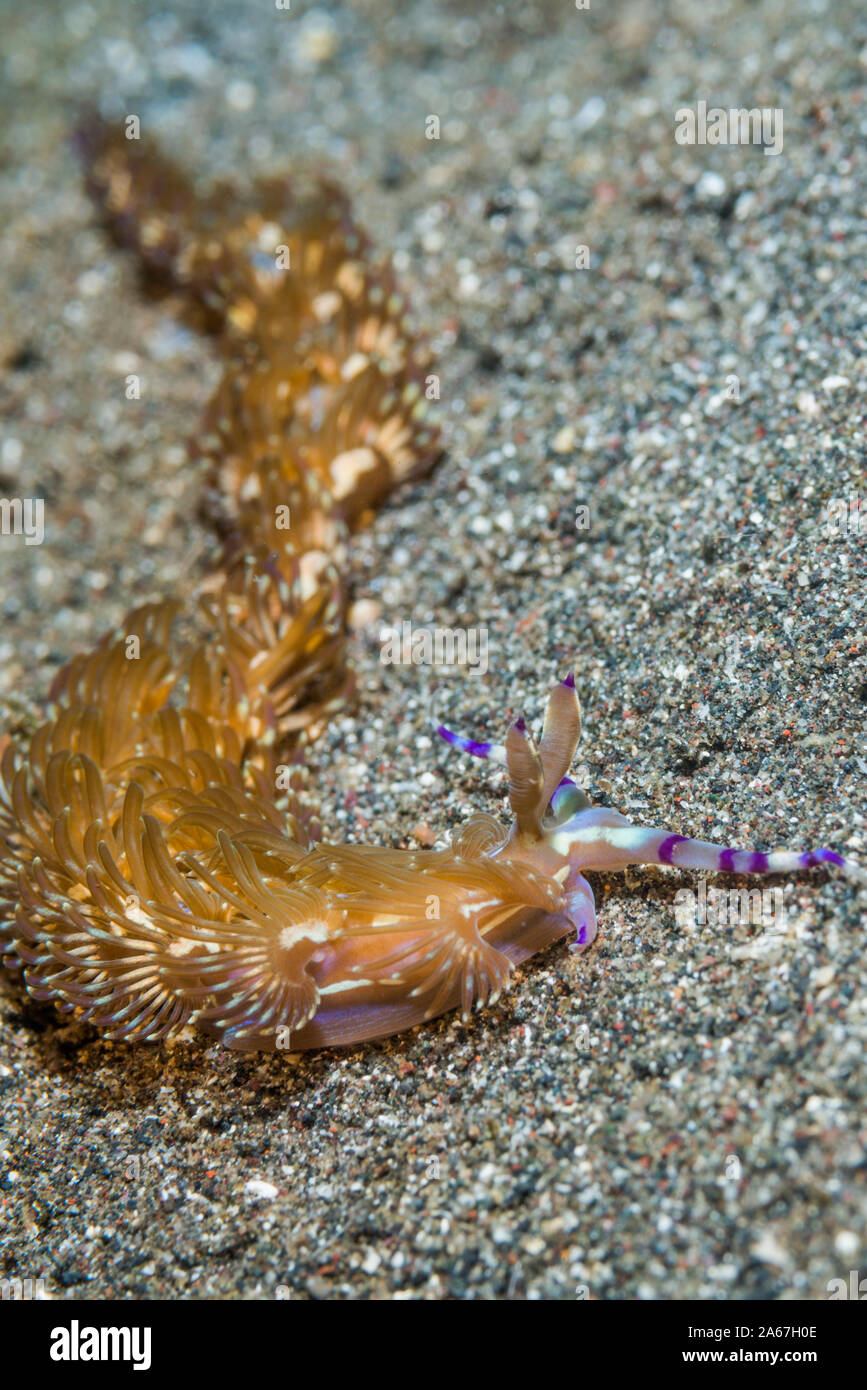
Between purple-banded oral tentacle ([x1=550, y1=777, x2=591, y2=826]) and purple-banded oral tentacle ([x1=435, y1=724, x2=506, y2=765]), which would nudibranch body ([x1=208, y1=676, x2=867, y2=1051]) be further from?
purple-banded oral tentacle ([x1=435, y1=724, x2=506, y2=765])

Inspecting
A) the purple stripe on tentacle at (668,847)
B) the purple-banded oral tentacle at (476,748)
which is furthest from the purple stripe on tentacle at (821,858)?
the purple-banded oral tentacle at (476,748)

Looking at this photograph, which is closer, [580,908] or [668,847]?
[668,847]

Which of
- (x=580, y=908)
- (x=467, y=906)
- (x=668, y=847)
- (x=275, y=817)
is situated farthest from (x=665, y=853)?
(x=275, y=817)

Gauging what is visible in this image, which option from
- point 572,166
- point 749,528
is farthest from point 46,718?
point 572,166

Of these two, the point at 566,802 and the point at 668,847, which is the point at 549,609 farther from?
the point at 668,847

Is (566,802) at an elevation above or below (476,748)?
below

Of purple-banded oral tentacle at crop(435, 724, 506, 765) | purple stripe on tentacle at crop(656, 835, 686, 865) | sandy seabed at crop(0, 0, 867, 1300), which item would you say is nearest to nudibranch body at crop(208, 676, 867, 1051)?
purple stripe on tentacle at crop(656, 835, 686, 865)

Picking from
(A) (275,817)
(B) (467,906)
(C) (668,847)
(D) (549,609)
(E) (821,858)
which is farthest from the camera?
(D) (549,609)
